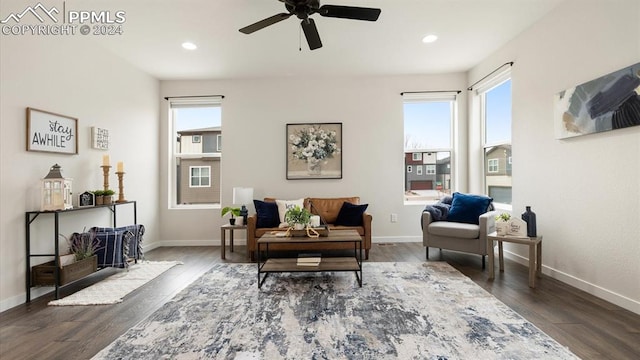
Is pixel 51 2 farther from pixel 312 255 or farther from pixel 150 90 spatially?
pixel 312 255

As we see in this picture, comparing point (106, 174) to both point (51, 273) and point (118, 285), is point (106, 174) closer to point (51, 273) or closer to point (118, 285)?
point (51, 273)

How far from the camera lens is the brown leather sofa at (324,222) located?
3620 mm

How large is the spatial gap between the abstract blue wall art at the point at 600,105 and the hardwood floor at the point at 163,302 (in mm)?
1502

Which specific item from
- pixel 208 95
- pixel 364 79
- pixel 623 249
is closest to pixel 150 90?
pixel 208 95

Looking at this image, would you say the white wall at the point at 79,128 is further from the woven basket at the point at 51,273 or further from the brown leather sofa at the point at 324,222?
the brown leather sofa at the point at 324,222

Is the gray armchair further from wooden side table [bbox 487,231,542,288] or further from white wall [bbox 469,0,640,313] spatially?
white wall [bbox 469,0,640,313]

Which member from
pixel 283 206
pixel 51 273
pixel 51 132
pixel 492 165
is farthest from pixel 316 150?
pixel 51 273

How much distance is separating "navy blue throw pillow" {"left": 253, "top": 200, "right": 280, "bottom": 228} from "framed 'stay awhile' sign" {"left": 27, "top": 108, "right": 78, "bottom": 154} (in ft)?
7.23

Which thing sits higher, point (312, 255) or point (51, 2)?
point (51, 2)

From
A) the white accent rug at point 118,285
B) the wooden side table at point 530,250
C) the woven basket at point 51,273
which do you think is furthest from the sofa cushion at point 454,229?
the woven basket at point 51,273

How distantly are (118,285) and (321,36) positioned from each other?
11.6ft

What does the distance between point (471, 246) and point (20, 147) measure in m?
4.76

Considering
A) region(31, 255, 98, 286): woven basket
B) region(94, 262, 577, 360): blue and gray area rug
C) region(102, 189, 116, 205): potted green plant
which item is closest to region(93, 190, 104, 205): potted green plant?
region(102, 189, 116, 205): potted green plant

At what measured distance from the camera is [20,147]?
8.25 feet
